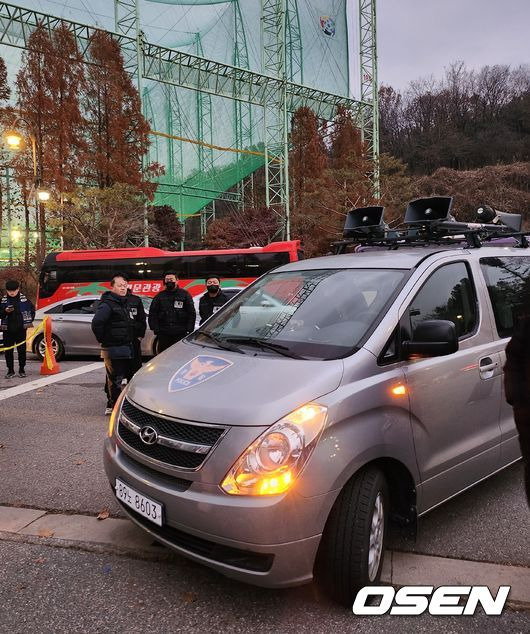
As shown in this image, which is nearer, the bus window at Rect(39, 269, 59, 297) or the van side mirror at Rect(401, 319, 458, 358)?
the van side mirror at Rect(401, 319, 458, 358)

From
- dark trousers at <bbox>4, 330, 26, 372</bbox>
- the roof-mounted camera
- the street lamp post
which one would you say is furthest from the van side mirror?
the street lamp post

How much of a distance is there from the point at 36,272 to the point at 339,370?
22.5m

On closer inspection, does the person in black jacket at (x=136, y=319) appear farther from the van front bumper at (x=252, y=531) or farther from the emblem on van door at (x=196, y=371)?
the van front bumper at (x=252, y=531)

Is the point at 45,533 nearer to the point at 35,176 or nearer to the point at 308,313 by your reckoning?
the point at 308,313

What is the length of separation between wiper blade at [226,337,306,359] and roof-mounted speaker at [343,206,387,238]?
1.84 meters

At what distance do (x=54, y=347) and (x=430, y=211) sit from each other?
9.21 meters

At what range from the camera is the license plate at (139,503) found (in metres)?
2.44

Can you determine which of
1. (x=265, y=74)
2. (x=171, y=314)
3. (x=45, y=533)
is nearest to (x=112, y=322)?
(x=171, y=314)

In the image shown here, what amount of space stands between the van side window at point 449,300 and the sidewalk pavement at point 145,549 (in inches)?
51.6

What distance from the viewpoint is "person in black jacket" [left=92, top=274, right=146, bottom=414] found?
6.06 meters

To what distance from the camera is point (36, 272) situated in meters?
22.3

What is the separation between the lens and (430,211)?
417 centimetres

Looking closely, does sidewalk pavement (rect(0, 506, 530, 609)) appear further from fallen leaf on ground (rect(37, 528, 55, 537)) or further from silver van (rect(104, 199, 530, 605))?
silver van (rect(104, 199, 530, 605))

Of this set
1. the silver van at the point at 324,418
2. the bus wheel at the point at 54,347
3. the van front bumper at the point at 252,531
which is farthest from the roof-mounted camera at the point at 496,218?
the bus wheel at the point at 54,347
